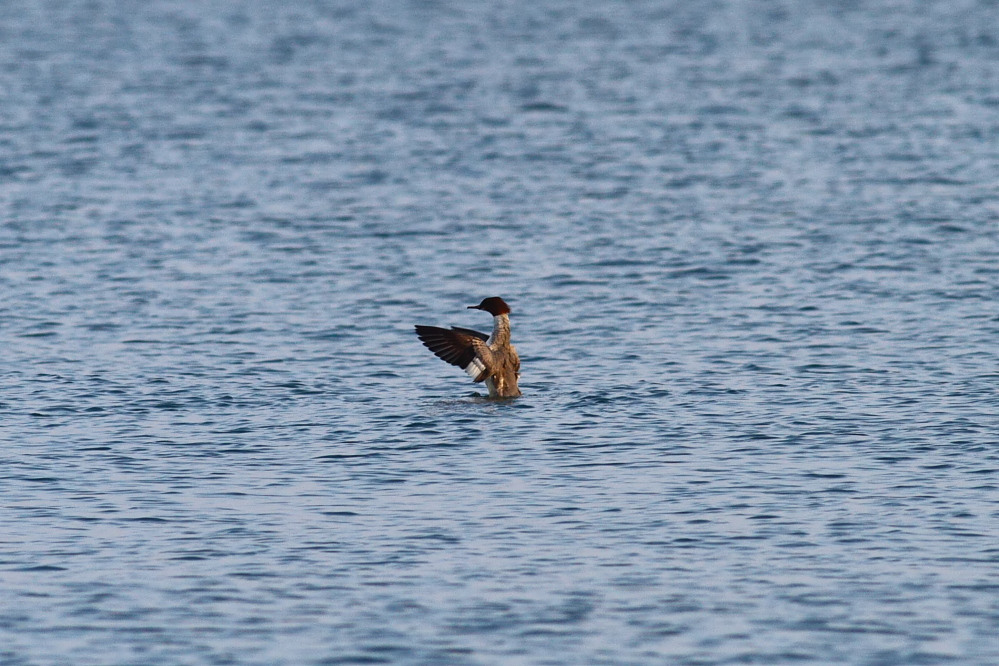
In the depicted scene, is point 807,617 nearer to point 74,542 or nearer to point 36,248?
point 74,542

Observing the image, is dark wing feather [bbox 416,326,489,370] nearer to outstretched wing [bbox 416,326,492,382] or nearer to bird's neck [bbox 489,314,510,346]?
outstretched wing [bbox 416,326,492,382]

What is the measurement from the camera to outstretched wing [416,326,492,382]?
2213 cm

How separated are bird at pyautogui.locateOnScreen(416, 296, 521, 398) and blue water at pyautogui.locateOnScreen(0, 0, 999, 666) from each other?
0.32 meters

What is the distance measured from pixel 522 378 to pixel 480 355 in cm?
153

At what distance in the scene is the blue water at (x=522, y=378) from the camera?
14414mm

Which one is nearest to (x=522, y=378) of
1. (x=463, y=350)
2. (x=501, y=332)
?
(x=501, y=332)

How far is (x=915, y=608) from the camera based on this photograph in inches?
559

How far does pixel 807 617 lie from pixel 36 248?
72.9ft

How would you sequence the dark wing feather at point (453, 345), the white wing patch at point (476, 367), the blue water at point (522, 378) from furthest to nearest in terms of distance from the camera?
the white wing patch at point (476, 367)
the dark wing feather at point (453, 345)
the blue water at point (522, 378)

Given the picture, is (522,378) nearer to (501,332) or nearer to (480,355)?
(501,332)

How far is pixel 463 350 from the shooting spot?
22250 millimetres

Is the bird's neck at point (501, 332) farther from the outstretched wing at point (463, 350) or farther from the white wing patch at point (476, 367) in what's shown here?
the white wing patch at point (476, 367)

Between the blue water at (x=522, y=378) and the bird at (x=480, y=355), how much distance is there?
32cm

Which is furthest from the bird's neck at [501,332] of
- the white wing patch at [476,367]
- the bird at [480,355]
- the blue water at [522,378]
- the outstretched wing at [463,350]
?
the blue water at [522,378]
